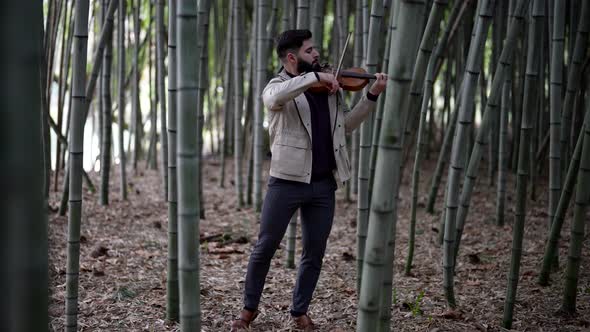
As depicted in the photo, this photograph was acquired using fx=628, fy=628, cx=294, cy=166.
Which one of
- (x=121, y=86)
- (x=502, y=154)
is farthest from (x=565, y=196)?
(x=121, y=86)

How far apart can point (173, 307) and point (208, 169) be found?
4.30 meters

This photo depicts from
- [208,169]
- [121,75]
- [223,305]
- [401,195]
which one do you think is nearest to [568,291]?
[223,305]

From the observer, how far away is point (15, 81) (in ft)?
3.39

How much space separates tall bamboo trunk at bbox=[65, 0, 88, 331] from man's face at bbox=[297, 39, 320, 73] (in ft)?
2.46

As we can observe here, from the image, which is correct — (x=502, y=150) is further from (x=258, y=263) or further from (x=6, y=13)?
(x=6, y=13)

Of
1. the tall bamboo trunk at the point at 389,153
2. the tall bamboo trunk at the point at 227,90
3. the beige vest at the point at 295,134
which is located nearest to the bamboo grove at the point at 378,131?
the tall bamboo trunk at the point at 389,153

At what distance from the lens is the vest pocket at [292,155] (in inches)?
89.5

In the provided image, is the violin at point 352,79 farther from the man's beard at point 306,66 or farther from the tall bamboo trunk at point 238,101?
the tall bamboo trunk at point 238,101

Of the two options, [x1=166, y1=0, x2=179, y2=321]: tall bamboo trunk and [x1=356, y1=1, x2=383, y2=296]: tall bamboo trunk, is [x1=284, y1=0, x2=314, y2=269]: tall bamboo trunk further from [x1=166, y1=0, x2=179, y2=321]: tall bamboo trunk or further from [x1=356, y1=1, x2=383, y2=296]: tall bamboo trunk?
[x1=166, y1=0, x2=179, y2=321]: tall bamboo trunk

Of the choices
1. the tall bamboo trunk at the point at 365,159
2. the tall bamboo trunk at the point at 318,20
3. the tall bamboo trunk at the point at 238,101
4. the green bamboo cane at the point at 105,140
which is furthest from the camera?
the tall bamboo trunk at the point at 238,101

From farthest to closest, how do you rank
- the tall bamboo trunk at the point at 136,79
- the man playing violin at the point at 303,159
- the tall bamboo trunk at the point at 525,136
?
the tall bamboo trunk at the point at 136,79 < the tall bamboo trunk at the point at 525,136 < the man playing violin at the point at 303,159

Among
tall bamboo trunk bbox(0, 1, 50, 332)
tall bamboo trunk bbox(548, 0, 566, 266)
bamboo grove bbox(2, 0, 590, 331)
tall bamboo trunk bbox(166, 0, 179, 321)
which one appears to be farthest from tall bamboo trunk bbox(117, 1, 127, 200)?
tall bamboo trunk bbox(0, 1, 50, 332)

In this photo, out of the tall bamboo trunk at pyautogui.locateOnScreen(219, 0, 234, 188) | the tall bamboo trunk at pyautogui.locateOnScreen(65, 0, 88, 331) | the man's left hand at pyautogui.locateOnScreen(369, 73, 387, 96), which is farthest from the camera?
the tall bamboo trunk at pyautogui.locateOnScreen(219, 0, 234, 188)

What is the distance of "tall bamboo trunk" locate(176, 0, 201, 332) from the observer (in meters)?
1.53
